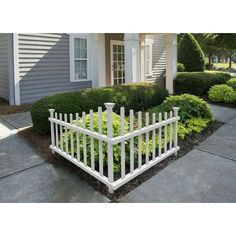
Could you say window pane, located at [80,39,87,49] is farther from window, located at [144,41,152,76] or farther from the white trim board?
window, located at [144,41,152,76]

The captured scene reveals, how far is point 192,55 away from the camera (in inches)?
557

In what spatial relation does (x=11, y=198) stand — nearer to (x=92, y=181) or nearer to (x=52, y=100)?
(x=92, y=181)

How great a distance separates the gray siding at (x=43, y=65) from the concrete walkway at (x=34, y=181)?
382 centimetres

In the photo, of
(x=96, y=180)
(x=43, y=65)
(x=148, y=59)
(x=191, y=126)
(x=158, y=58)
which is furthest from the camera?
(x=158, y=58)

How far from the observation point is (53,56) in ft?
28.5

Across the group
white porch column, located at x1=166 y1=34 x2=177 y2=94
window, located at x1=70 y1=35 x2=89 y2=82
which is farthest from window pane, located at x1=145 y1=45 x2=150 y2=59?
window, located at x1=70 y1=35 x2=89 y2=82

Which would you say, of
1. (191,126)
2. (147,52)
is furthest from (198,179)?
(147,52)

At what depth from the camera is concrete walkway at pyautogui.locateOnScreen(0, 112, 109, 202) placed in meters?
3.03

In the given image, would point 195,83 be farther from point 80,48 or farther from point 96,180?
point 96,180

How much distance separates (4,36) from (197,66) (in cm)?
1021

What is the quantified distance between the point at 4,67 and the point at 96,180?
6673mm

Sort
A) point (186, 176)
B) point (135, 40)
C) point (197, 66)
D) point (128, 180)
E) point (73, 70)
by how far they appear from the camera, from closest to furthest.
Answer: point (128, 180) → point (186, 176) → point (135, 40) → point (73, 70) → point (197, 66)

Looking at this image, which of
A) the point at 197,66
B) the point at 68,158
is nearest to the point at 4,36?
the point at 68,158

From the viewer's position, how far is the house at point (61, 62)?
304 inches
